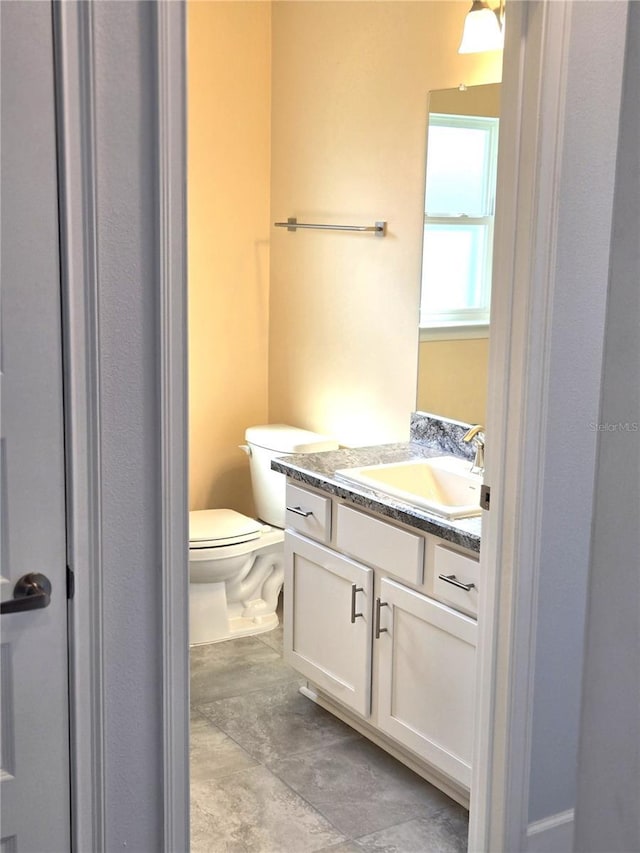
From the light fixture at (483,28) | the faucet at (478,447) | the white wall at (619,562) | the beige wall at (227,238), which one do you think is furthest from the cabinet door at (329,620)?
the light fixture at (483,28)

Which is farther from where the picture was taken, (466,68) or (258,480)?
(258,480)

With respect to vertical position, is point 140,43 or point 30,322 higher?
point 140,43

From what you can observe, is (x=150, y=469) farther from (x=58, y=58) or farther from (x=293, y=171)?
(x=293, y=171)

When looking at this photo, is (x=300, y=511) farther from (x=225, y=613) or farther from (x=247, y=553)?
(x=225, y=613)

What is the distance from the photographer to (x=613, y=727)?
1519 millimetres

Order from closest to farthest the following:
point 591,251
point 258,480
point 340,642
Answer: point 591,251 → point 340,642 → point 258,480

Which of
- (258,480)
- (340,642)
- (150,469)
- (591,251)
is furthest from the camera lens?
(258,480)

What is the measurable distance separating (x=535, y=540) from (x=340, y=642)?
39.3 inches

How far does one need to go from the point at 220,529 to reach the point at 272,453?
1.17 feet

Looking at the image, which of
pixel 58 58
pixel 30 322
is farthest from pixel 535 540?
pixel 58 58

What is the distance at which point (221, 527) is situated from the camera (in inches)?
150

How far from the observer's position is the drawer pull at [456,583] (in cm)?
250

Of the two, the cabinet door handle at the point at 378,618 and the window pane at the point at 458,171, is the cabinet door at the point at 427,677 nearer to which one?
the cabinet door handle at the point at 378,618

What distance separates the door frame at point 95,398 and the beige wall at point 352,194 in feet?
5.40
